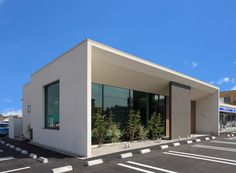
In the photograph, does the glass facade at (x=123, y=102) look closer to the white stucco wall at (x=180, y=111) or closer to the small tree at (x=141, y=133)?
the small tree at (x=141, y=133)

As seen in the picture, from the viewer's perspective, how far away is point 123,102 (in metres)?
14.1

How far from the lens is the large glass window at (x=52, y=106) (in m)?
11.2

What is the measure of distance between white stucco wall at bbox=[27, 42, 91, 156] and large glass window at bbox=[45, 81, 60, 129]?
326 mm

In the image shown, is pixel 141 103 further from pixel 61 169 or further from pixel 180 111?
pixel 61 169

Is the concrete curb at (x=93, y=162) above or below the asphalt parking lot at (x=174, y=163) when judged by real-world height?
above

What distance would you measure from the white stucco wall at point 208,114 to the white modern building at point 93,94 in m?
0.22

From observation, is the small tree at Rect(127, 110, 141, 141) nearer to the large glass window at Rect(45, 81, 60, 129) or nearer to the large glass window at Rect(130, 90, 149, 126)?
the large glass window at Rect(130, 90, 149, 126)

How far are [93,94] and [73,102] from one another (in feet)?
9.82

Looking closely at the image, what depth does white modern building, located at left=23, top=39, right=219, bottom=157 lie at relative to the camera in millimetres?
8828

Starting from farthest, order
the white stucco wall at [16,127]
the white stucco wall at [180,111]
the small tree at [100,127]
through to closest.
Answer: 1. the white stucco wall at [16,127]
2. the white stucco wall at [180,111]
3. the small tree at [100,127]

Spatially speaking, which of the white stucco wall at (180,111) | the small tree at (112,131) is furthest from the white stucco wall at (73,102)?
the white stucco wall at (180,111)

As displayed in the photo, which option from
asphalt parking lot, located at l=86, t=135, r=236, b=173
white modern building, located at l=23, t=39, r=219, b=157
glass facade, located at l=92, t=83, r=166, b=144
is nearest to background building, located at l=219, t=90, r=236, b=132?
white modern building, located at l=23, t=39, r=219, b=157

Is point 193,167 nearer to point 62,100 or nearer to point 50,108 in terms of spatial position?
point 62,100

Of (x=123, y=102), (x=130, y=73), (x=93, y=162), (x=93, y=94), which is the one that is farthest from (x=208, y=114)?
(x=93, y=162)
